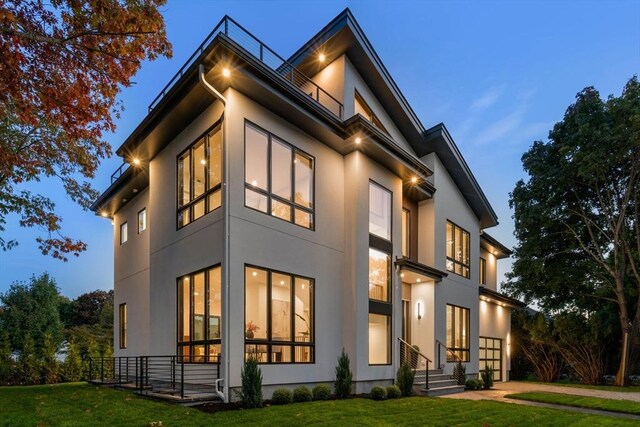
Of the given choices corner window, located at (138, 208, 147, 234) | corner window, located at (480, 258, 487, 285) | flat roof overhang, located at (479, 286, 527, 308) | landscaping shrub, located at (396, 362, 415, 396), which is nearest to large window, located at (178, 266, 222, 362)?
corner window, located at (138, 208, 147, 234)

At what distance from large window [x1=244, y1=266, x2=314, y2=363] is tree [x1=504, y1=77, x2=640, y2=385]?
42.8ft

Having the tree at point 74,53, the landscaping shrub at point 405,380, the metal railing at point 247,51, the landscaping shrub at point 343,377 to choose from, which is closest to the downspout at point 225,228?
the metal railing at point 247,51

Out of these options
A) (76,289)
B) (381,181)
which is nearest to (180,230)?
(381,181)

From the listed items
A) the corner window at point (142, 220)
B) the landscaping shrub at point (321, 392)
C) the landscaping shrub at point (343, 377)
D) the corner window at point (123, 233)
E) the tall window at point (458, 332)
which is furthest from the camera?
the corner window at point (123, 233)

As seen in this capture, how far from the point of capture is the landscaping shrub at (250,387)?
27.5ft

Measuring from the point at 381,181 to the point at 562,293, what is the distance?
43.1ft

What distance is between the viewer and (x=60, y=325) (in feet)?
87.1

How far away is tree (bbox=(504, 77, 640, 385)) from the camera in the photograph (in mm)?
16703

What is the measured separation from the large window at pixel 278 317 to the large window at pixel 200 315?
2.28ft

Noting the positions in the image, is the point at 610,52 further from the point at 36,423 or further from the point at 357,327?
the point at 36,423

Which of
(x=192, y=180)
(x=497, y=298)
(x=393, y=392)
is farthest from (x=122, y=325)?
(x=497, y=298)

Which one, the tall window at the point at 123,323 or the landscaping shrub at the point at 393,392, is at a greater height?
the tall window at the point at 123,323

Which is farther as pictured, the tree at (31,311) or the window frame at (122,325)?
the tree at (31,311)

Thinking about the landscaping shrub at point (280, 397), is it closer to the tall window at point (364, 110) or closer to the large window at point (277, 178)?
the large window at point (277, 178)
